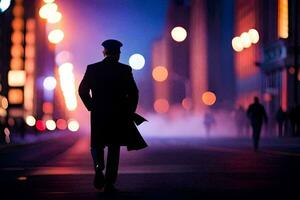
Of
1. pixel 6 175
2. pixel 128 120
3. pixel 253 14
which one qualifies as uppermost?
pixel 253 14

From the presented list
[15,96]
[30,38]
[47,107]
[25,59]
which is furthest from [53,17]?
[47,107]

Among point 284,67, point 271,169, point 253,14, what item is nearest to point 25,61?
point 253,14

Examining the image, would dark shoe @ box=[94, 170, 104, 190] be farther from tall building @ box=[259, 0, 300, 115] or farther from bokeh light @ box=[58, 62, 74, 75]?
bokeh light @ box=[58, 62, 74, 75]

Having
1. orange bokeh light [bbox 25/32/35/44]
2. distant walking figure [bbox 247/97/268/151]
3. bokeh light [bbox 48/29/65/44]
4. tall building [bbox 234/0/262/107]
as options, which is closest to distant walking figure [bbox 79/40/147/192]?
distant walking figure [bbox 247/97/268/151]

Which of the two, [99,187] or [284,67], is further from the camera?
[284,67]

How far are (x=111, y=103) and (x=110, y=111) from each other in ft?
0.32

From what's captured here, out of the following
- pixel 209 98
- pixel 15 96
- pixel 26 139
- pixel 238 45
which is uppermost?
pixel 238 45

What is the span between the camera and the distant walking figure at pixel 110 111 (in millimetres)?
10875

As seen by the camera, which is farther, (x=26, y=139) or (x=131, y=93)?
(x=26, y=139)

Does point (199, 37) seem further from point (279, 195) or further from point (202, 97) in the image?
point (279, 195)

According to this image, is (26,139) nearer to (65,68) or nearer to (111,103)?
(111,103)

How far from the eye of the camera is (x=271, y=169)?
16.0 metres

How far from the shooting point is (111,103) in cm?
1098

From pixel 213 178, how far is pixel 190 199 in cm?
383
